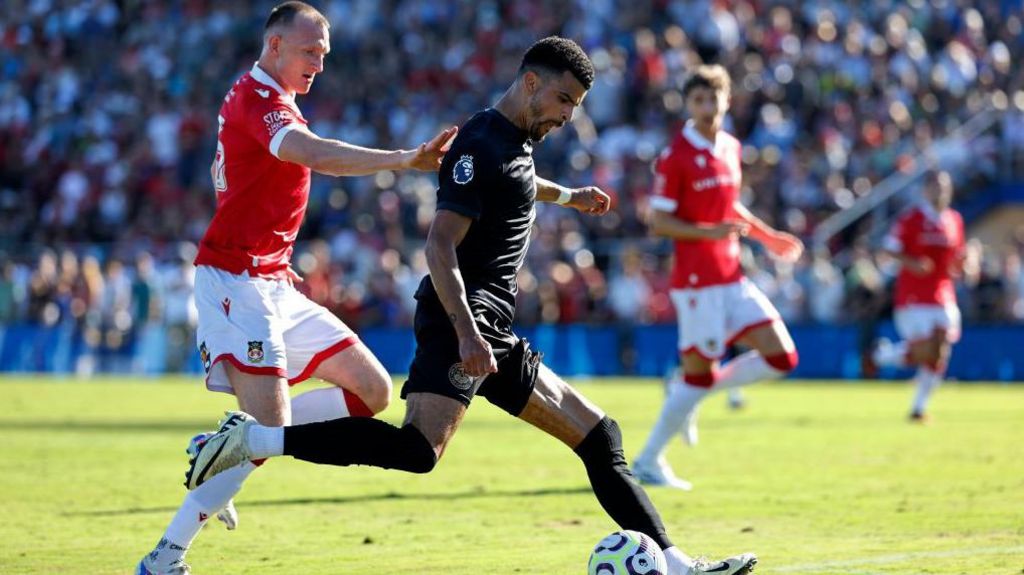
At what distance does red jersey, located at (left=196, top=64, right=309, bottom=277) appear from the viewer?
8.56 metres

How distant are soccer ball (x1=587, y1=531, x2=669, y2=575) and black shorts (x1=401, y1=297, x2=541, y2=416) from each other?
0.79 metres

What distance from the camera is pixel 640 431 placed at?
58.5 ft

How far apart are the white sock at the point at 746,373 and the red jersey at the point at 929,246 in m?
6.88

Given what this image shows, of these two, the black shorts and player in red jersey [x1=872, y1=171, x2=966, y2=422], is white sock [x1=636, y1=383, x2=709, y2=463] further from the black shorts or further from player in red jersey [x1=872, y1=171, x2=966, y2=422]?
player in red jersey [x1=872, y1=171, x2=966, y2=422]

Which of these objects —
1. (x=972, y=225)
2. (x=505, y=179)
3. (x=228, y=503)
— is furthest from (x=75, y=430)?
(x=972, y=225)

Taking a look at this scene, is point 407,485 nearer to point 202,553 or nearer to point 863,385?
point 202,553

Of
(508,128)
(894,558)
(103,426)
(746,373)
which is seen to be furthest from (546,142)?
(508,128)

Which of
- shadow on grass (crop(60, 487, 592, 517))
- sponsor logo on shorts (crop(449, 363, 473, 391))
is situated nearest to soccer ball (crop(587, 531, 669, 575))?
sponsor logo on shorts (crop(449, 363, 473, 391))

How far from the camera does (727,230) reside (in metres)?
12.5

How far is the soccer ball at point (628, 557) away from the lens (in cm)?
755

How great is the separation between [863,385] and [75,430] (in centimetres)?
1482

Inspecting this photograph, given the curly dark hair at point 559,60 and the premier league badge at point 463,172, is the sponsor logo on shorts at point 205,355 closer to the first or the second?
the premier league badge at point 463,172

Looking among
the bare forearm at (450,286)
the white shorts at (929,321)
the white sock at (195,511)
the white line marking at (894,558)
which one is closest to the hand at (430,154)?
the bare forearm at (450,286)

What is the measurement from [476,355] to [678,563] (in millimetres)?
1337
